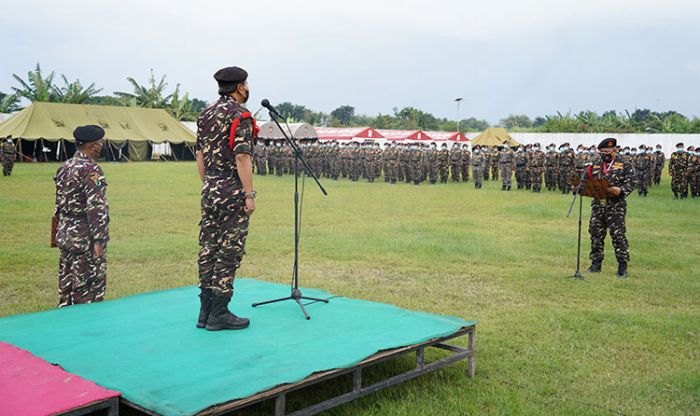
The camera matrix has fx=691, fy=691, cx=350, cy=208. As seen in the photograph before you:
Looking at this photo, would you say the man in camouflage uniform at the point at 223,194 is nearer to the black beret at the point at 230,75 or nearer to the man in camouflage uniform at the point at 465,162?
the black beret at the point at 230,75

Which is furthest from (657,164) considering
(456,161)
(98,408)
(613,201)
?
(98,408)

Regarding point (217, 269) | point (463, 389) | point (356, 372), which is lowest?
point (463, 389)

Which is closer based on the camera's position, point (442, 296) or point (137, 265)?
point (442, 296)

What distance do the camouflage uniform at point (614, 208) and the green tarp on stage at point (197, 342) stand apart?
478 cm

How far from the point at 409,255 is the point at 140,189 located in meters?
14.1

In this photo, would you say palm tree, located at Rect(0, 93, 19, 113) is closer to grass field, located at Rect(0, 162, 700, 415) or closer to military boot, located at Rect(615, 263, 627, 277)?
grass field, located at Rect(0, 162, 700, 415)

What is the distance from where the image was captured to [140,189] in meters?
22.5

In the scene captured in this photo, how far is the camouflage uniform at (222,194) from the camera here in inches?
196

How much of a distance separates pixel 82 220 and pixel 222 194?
169cm

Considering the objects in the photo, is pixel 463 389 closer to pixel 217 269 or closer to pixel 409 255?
pixel 217 269

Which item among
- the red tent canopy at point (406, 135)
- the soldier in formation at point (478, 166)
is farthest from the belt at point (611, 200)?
the red tent canopy at point (406, 135)

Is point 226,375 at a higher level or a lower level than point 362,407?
higher

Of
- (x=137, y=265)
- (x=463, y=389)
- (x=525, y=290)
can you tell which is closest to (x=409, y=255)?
(x=525, y=290)

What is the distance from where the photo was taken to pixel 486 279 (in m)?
9.16
